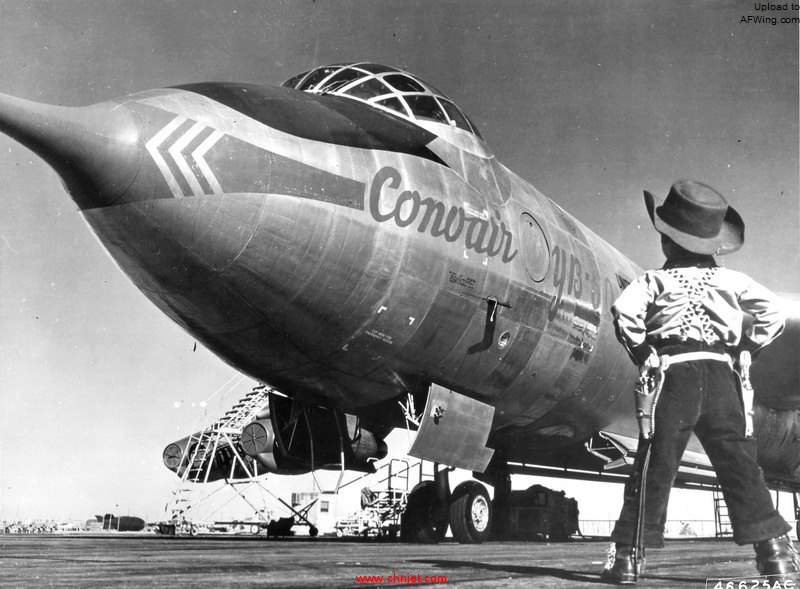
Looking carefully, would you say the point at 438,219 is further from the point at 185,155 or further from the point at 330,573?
the point at 330,573

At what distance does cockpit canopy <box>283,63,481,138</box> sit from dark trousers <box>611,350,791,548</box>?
250 inches

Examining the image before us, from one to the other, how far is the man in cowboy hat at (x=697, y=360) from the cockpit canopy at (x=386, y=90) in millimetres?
5637

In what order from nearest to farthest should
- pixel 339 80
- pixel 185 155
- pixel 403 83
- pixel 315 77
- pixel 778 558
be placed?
pixel 778 558 → pixel 185 155 → pixel 339 80 → pixel 403 83 → pixel 315 77

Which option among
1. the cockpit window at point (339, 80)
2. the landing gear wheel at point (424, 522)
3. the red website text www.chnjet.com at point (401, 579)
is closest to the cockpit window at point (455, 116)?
the cockpit window at point (339, 80)

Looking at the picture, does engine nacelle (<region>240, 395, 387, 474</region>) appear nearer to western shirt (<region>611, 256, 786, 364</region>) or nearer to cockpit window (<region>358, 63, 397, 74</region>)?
cockpit window (<region>358, 63, 397, 74</region>)

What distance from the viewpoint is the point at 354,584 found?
381 centimetres

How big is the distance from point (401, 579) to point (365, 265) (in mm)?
4522

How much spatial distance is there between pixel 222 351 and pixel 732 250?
6.03 m

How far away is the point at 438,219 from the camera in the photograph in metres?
8.77

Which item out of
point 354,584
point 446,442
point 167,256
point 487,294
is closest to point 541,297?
point 487,294

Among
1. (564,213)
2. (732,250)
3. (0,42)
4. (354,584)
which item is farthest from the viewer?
(564,213)

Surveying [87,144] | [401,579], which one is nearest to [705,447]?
[401,579]

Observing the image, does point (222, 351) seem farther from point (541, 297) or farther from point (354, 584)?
point (354, 584)

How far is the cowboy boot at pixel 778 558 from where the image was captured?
376 centimetres
